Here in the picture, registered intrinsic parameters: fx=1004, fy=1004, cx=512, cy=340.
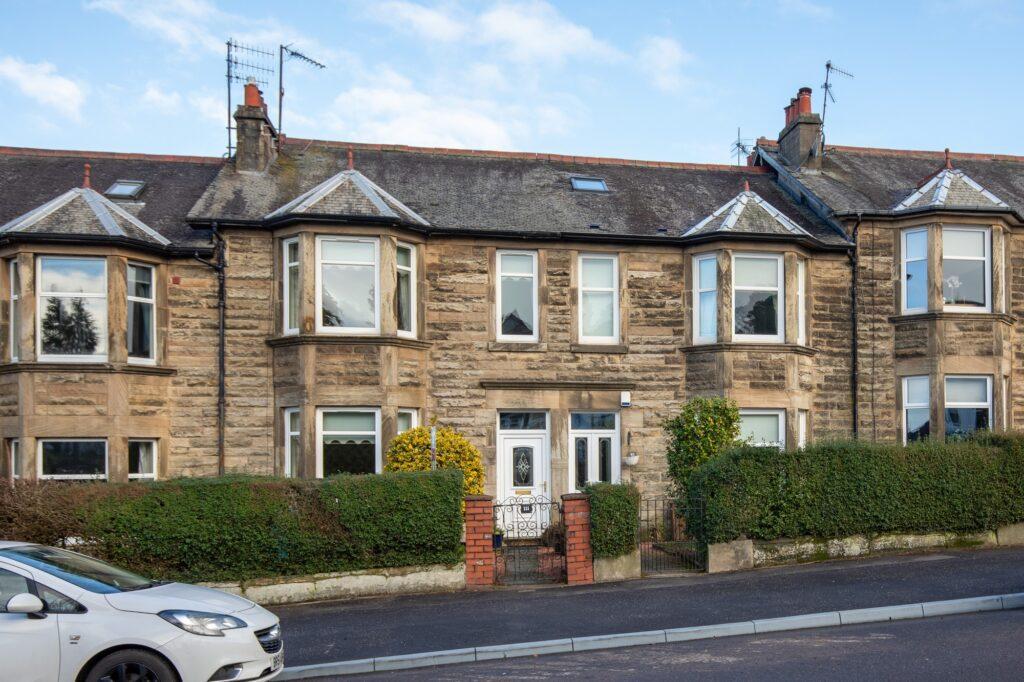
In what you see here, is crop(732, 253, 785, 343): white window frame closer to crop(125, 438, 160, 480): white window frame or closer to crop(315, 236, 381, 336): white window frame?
crop(315, 236, 381, 336): white window frame

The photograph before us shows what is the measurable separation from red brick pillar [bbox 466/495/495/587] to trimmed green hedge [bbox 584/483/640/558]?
1.45 metres

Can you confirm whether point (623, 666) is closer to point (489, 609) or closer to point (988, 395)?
point (489, 609)

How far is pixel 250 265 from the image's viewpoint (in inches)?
724

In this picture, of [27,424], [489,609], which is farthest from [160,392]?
[489,609]

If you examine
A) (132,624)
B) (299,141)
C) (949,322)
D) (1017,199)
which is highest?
(299,141)

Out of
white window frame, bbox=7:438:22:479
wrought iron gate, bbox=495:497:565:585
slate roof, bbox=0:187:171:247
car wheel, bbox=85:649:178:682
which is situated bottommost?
wrought iron gate, bbox=495:497:565:585

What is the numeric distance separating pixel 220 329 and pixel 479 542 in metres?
7.15

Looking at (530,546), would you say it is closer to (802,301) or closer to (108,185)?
(802,301)

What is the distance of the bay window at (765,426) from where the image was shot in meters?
19.2

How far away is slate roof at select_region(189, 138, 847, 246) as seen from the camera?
19.2 meters

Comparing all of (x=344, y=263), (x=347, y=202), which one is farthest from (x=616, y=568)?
(x=347, y=202)

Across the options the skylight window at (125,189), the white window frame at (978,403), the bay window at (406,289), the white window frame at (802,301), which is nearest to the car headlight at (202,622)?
the bay window at (406,289)

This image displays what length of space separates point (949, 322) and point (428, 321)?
33.0 ft

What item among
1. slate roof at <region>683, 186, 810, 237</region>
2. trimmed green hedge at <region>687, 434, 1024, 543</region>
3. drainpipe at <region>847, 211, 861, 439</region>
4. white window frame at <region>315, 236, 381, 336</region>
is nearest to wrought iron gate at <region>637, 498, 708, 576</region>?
trimmed green hedge at <region>687, 434, 1024, 543</region>
